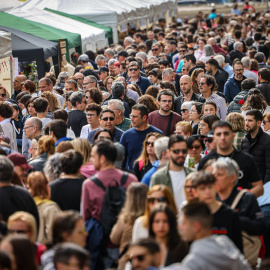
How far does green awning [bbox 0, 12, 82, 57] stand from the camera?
17.3 meters

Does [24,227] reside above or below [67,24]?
above

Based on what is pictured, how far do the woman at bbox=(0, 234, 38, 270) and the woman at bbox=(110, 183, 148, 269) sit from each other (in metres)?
1.45

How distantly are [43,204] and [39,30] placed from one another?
487 inches

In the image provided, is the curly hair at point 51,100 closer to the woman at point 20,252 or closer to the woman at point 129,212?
the woman at point 129,212

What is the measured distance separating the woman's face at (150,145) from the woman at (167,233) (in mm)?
2377

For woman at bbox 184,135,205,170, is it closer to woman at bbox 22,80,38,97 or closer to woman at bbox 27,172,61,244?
woman at bbox 27,172,61,244

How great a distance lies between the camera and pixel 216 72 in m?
14.1

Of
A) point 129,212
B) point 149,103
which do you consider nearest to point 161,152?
point 129,212

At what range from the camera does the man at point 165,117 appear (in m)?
9.55

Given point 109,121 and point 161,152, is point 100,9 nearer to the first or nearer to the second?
point 109,121

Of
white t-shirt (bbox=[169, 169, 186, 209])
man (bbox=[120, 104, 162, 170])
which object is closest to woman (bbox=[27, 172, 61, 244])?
white t-shirt (bbox=[169, 169, 186, 209])

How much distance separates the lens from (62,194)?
6414 mm

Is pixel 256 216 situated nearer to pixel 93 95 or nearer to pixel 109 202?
pixel 109 202

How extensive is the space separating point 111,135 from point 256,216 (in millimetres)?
3293
